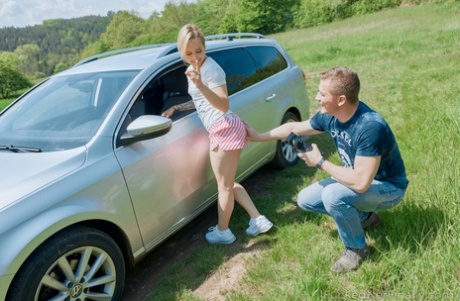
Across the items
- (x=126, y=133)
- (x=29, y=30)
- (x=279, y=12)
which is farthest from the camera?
(x=29, y=30)

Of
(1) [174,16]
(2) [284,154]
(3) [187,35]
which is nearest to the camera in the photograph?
(3) [187,35]

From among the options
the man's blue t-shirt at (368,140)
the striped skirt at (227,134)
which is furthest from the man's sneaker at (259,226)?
the man's blue t-shirt at (368,140)

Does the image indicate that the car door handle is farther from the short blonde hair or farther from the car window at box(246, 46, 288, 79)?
the short blonde hair

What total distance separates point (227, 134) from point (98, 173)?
97 cm

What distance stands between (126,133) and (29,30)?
214 m

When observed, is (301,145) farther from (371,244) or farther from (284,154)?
(284,154)

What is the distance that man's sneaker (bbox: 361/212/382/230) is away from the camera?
2.67 meters

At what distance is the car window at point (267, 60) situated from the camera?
13.5ft

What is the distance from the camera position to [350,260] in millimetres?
2361

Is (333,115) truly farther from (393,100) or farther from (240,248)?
(393,100)

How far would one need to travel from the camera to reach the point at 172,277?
9.16 ft

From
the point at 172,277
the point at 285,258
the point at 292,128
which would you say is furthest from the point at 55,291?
the point at 292,128

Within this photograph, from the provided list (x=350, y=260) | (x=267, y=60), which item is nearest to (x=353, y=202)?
(x=350, y=260)

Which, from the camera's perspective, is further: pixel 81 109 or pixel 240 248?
pixel 240 248
